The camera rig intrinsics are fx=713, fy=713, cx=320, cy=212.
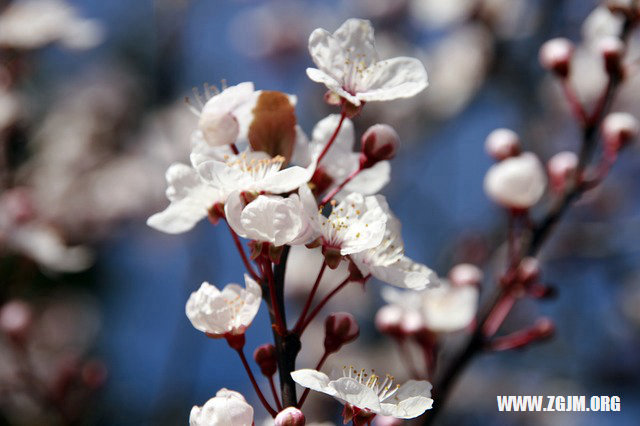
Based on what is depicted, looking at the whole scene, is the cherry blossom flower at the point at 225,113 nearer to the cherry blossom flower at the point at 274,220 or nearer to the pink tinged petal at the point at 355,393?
the cherry blossom flower at the point at 274,220

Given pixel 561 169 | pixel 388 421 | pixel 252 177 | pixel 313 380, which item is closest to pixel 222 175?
pixel 252 177

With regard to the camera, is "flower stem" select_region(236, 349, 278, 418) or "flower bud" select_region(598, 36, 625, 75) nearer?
"flower stem" select_region(236, 349, 278, 418)

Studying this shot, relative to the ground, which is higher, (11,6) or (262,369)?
(11,6)

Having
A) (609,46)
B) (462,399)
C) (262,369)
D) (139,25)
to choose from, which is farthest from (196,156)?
(139,25)

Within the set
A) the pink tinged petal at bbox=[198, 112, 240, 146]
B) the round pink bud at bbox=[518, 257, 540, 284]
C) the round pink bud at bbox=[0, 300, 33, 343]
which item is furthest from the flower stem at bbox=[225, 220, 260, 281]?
the round pink bud at bbox=[0, 300, 33, 343]

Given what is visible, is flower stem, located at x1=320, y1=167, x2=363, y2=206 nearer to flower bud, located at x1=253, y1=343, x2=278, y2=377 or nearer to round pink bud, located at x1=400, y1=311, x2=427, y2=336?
flower bud, located at x1=253, y1=343, x2=278, y2=377

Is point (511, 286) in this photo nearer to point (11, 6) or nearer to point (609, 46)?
point (609, 46)

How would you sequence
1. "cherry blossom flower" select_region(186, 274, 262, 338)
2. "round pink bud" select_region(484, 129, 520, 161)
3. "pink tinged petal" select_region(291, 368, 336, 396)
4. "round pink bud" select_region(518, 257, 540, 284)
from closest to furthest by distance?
"pink tinged petal" select_region(291, 368, 336, 396)
"cherry blossom flower" select_region(186, 274, 262, 338)
"round pink bud" select_region(518, 257, 540, 284)
"round pink bud" select_region(484, 129, 520, 161)
